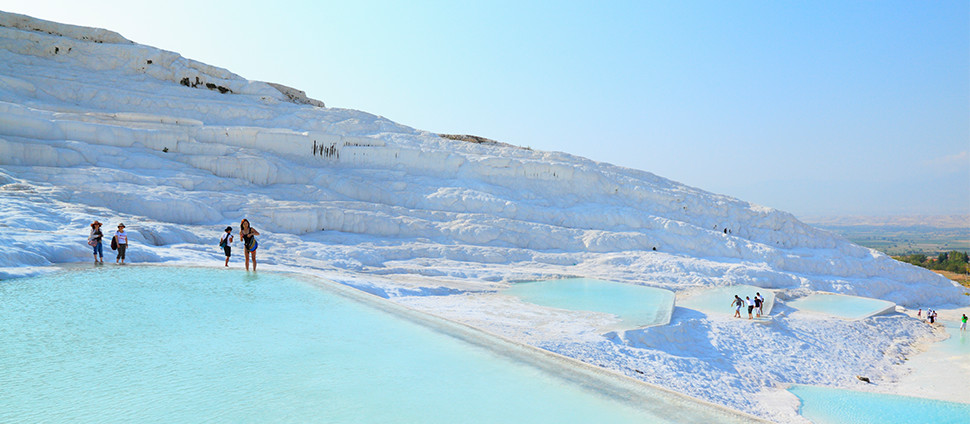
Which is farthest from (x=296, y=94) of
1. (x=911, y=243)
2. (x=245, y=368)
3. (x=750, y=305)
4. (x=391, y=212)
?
(x=911, y=243)

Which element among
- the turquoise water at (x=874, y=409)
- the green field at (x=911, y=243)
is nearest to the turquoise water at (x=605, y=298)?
the turquoise water at (x=874, y=409)

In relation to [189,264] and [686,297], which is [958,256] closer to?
[686,297]

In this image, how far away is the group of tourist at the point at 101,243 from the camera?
9.28 m

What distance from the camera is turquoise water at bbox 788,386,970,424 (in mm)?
8695

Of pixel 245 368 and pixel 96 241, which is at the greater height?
pixel 96 241

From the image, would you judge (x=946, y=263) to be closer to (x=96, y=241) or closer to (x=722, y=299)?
(x=722, y=299)

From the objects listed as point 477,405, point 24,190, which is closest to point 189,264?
point 24,190

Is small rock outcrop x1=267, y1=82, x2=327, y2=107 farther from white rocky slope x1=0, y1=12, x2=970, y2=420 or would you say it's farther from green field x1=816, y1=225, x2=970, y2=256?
green field x1=816, y1=225, x2=970, y2=256

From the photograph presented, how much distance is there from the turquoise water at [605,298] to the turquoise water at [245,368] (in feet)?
19.3

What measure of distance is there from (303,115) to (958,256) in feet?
221

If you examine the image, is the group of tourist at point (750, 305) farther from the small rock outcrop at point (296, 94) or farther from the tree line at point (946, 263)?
the tree line at point (946, 263)

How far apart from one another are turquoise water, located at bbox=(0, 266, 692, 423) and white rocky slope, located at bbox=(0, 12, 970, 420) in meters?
2.69

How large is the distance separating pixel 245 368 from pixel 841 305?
18408 mm

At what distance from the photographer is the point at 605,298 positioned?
1309cm
